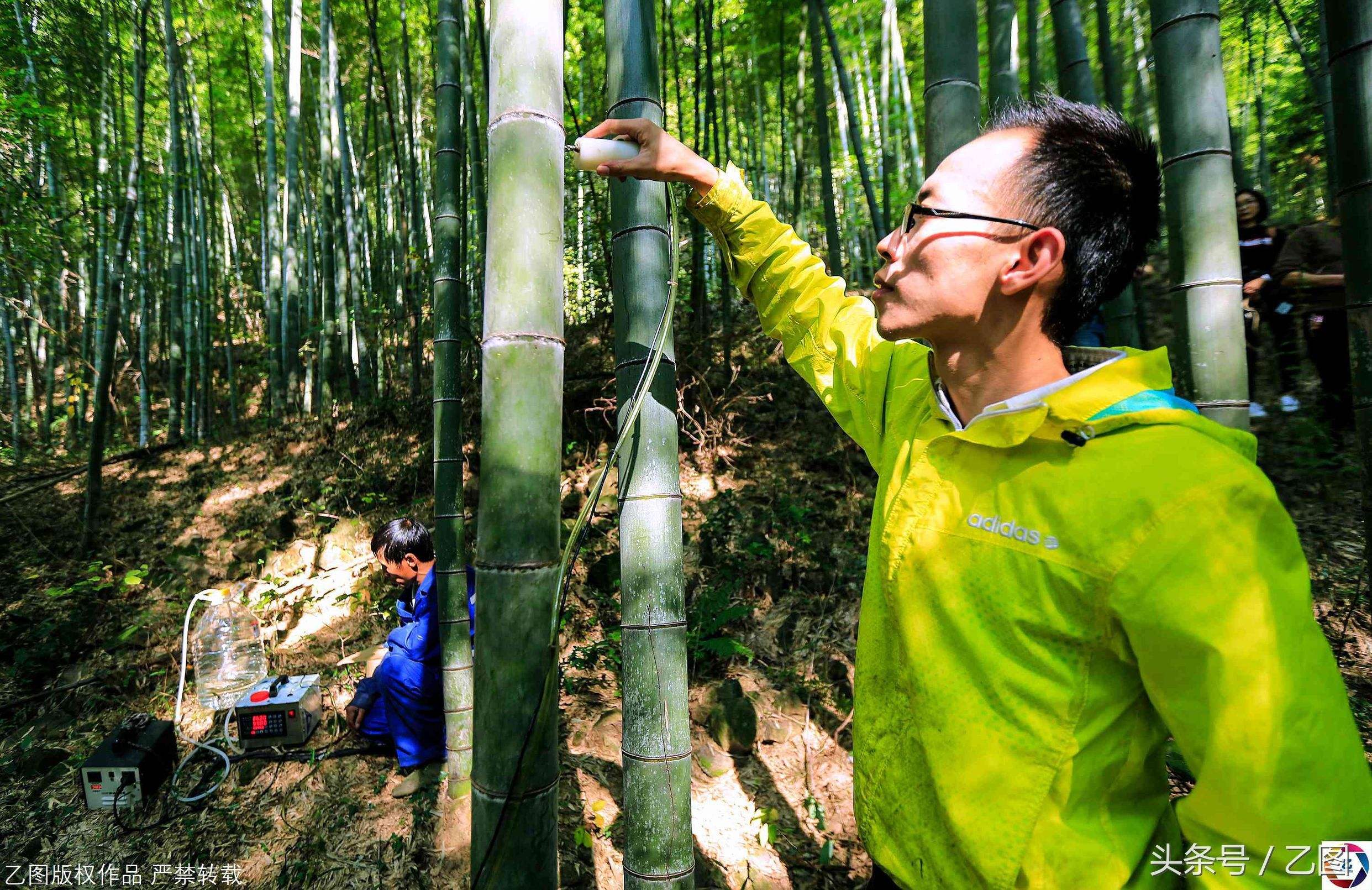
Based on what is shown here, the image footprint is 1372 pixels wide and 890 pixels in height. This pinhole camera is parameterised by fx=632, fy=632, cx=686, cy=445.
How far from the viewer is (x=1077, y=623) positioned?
0.72 meters

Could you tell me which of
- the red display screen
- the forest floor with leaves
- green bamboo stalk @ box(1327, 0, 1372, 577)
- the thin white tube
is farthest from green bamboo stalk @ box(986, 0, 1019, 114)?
the red display screen

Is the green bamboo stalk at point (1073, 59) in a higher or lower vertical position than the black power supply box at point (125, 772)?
higher

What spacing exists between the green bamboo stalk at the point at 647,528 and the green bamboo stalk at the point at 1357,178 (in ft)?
5.95

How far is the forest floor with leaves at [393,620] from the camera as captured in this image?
2.45 meters

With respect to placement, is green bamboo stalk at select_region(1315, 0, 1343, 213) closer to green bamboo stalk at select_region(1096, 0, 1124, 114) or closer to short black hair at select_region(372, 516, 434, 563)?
green bamboo stalk at select_region(1096, 0, 1124, 114)

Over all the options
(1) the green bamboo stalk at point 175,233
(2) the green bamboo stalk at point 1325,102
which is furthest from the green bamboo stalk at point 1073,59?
(1) the green bamboo stalk at point 175,233

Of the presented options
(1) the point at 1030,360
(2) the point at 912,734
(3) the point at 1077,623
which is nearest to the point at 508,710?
(2) the point at 912,734

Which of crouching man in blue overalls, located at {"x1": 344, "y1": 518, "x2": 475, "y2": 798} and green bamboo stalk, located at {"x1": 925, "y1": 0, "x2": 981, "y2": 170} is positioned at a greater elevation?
green bamboo stalk, located at {"x1": 925, "y1": 0, "x2": 981, "y2": 170}

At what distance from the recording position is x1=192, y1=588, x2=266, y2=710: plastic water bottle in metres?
3.59

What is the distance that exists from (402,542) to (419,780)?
1015 mm

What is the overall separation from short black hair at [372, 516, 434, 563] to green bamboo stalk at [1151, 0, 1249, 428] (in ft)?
9.42

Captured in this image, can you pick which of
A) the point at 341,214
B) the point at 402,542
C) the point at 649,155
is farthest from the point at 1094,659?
the point at 341,214

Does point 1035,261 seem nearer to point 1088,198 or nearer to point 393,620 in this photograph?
point 1088,198

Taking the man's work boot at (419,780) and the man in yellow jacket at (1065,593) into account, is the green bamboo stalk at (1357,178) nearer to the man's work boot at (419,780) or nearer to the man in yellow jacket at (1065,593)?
the man in yellow jacket at (1065,593)
